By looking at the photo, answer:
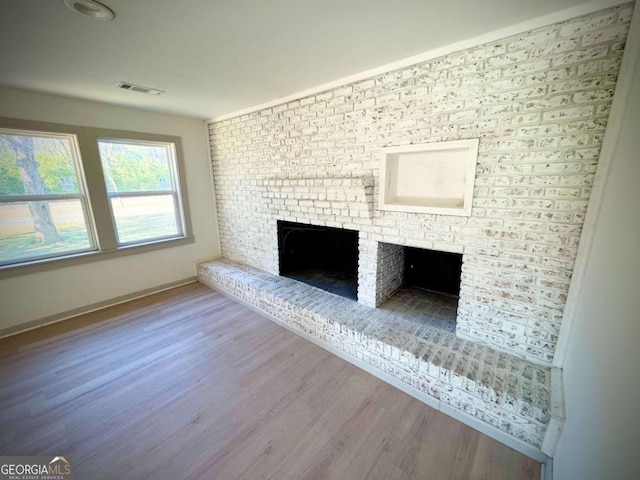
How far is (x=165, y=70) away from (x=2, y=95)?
1.92m

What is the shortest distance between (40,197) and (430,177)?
4.25 m

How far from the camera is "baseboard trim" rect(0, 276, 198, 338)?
289 cm

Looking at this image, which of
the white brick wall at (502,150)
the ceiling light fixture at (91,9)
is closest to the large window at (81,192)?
the ceiling light fixture at (91,9)

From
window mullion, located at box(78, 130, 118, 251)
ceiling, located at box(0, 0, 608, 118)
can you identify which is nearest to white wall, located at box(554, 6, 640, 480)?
ceiling, located at box(0, 0, 608, 118)

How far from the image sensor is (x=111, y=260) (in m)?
3.48

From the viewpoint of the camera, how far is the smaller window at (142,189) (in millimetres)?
3404

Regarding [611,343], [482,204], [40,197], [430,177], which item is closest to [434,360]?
[611,343]

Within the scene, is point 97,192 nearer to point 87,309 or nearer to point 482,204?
point 87,309

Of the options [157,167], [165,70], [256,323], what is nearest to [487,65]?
[165,70]

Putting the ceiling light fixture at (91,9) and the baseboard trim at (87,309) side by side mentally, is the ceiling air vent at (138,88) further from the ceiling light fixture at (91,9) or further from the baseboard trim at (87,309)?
the baseboard trim at (87,309)

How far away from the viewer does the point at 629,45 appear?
1.29m

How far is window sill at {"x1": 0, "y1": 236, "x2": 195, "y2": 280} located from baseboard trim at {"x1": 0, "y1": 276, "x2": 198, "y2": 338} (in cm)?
60

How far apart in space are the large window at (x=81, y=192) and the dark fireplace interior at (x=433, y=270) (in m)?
3.65

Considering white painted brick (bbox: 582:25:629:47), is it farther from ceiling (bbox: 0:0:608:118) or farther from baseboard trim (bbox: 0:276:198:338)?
baseboard trim (bbox: 0:276:198:338)
